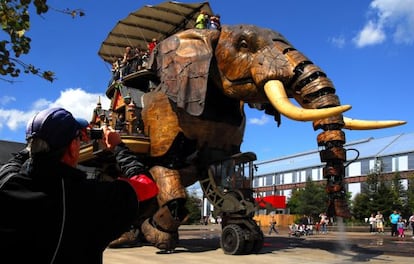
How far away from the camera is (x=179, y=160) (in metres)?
10.5

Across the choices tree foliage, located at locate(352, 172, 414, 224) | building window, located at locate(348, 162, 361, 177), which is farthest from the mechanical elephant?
building window, located at locate(348, 162, 361, 177)

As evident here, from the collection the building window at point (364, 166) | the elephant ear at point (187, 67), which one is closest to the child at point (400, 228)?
the elephant ear at point (187, 67)

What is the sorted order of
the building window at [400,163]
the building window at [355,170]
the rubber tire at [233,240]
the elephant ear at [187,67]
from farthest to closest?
the building window at [355,170] → the building window at [400,163] → the rubber tire at [233,240] → the elephant ear at [187,67]

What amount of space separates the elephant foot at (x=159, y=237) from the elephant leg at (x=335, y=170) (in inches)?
129

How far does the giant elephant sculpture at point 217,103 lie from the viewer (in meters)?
8.11

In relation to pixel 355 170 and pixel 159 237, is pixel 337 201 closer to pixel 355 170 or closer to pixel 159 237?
pixel 159 237

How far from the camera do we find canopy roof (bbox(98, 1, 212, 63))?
1608 cm

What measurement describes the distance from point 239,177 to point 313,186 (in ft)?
136

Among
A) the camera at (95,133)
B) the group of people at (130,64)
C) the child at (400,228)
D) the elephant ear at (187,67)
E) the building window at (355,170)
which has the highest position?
the building window at (355,170)

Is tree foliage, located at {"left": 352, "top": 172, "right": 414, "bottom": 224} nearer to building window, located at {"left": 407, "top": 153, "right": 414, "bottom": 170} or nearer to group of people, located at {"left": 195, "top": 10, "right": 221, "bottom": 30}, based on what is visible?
building window, located at {"left": 407, "top": 153, "right": 414, "bottom": 170}

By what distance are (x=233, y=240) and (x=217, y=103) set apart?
2713mm

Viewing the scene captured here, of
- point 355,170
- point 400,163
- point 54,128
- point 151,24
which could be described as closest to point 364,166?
point 355,170

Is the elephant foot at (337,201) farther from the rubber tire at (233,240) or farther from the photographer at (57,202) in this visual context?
the photographer at (57,202)

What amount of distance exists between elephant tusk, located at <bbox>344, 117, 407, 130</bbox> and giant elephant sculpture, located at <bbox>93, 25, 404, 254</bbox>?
16mm
